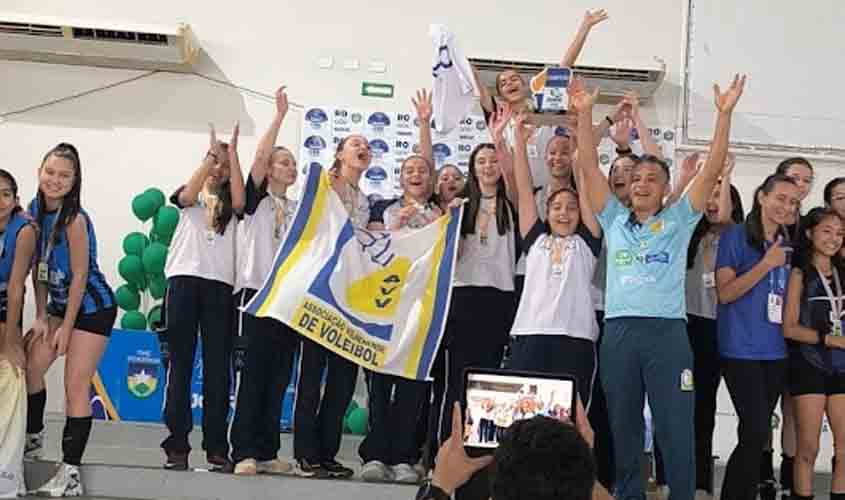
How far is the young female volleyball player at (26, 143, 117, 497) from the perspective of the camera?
13.3 ft

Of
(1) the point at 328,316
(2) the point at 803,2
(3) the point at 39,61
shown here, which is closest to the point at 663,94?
(2) the point at 803,2

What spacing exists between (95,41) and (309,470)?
3507 mm

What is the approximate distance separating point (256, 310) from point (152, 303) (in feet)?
7.38

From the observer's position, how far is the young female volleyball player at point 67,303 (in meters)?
4.05

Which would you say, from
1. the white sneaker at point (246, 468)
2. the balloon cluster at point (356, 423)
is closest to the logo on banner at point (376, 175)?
the balloon cluster at point (356, 423)

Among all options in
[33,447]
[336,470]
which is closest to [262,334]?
[336,470]

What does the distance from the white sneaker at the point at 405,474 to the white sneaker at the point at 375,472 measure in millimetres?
30

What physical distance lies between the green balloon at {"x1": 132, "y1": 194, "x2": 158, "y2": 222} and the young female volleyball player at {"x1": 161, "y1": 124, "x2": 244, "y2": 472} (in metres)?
1.73

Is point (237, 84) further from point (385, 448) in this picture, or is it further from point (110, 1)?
point (385, 448)

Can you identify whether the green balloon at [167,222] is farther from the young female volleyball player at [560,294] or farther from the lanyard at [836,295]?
the lanyard at [836,295]

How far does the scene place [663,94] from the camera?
6.66m

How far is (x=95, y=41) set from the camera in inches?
251

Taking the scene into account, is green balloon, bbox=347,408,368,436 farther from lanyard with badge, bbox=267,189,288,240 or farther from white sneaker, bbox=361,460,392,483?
lanyard with badge, bbox=267,189,288,240

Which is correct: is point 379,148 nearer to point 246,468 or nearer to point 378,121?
point 378,121
